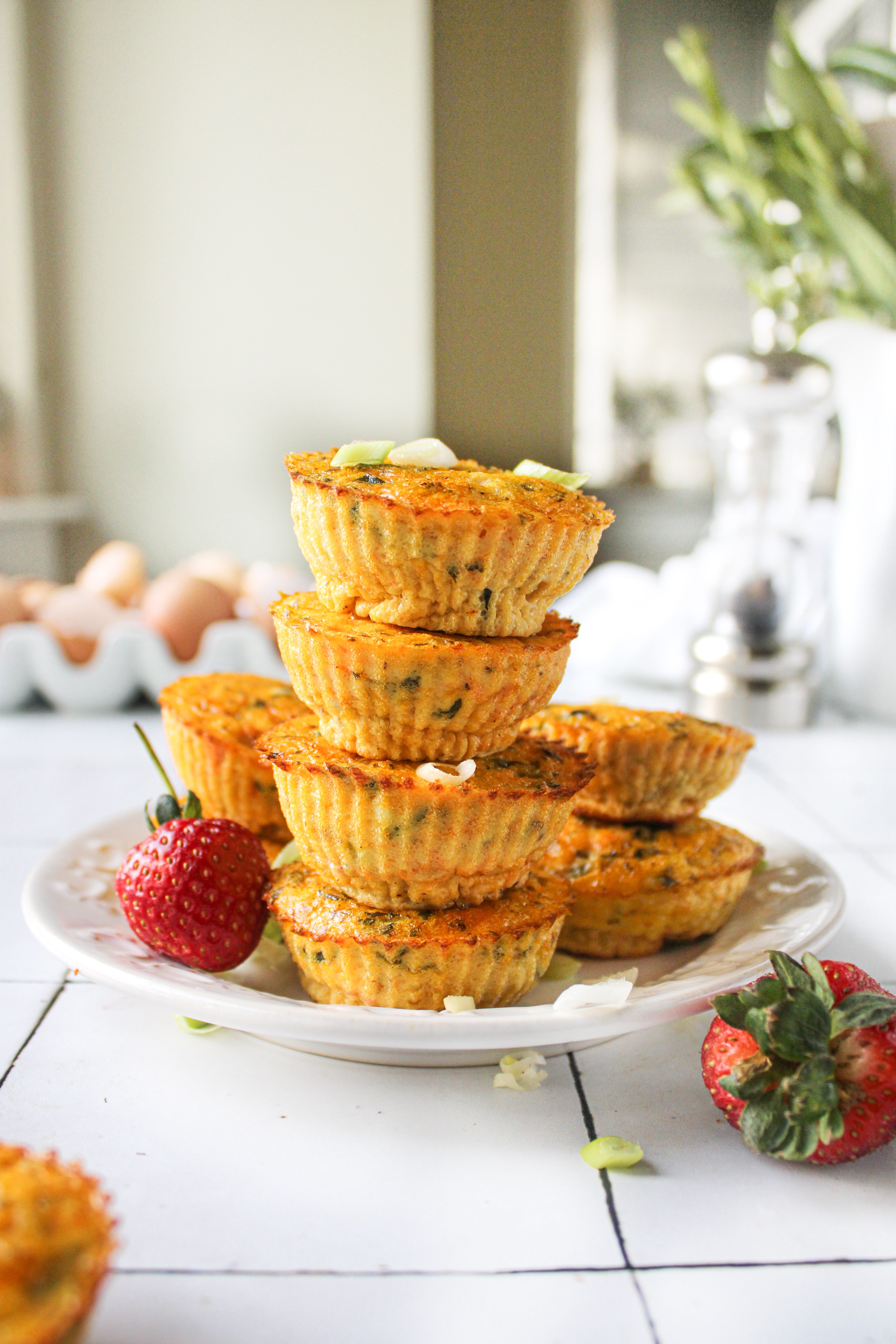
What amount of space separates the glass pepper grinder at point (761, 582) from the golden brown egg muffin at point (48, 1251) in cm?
137

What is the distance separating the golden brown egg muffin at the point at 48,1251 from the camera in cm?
33

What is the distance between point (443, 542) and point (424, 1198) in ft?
1.11

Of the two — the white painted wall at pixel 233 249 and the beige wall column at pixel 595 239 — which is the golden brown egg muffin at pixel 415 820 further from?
the white painted wall at pixel 233 249

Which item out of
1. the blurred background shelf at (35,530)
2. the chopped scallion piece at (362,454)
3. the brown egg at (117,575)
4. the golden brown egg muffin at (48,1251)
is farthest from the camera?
the blurred background shelf at (35,530)

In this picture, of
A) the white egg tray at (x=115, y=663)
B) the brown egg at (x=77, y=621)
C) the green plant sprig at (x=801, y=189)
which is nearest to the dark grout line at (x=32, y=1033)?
the white egg tray at (x=115, y=663)

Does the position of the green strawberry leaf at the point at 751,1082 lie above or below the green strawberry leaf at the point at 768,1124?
above

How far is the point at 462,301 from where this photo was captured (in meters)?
2.89

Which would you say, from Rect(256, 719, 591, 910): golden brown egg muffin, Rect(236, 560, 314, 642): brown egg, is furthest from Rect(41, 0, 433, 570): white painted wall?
Rect(256, 719, 591, 910): golden brown egg muffin

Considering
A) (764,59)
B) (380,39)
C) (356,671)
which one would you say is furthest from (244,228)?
(356,671)

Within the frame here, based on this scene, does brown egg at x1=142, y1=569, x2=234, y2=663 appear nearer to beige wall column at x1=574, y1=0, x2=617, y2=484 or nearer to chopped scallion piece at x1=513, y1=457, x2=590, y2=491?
chopped scallion piece at x1=513, y1=457, x2=590, y2=491

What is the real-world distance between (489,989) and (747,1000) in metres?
0.16

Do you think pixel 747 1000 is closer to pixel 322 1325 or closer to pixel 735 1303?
pixel 735 1303

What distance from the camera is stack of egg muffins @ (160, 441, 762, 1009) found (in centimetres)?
61

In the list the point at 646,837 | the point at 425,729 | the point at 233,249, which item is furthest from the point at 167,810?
the point at 233,249
